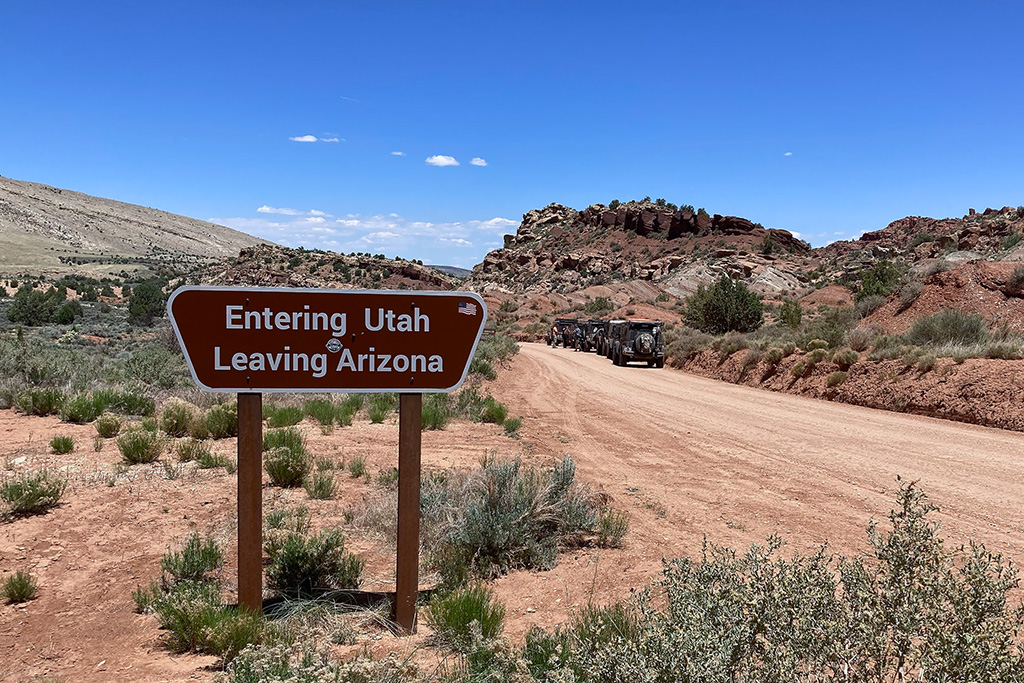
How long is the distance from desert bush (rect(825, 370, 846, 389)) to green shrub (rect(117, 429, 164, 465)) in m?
15.2

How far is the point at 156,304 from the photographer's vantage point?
1357 inches

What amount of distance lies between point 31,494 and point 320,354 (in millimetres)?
3812

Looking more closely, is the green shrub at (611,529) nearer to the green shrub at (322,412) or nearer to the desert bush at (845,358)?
the green shrub at (322,412)

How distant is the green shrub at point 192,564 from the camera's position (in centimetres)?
470

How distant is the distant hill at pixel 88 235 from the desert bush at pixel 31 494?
266 ft

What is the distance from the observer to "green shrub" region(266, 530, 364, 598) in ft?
15.4

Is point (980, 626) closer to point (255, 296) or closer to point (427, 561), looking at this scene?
point (427, 561)

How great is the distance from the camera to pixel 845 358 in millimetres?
17141

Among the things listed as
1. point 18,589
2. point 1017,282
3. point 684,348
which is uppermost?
point 1017,282

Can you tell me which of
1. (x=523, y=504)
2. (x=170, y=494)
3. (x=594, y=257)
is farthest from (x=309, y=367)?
(x=594, y=257)

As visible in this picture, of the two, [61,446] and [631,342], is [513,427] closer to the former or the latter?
[61,446]

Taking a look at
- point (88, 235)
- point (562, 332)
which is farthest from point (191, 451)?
point (88, 235)

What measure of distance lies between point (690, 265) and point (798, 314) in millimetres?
46950

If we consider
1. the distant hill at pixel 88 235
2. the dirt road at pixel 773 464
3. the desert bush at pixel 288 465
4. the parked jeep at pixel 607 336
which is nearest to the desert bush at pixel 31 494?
the desert bush at pixel 288 465
